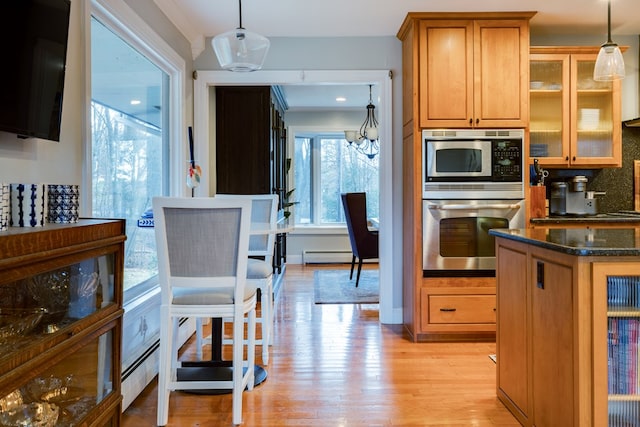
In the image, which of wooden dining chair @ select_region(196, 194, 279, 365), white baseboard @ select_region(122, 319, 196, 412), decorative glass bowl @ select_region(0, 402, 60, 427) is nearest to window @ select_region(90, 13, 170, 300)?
white baseboard @ select_region(122, 319, 196, 412)

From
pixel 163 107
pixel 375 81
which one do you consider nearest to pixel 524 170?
pixel 375 81

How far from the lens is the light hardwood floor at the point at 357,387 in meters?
2.32

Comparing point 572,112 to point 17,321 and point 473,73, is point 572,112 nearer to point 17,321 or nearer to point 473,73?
point 473,73

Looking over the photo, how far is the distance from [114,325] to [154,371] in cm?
126

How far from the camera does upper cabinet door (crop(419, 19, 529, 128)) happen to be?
3.49 m

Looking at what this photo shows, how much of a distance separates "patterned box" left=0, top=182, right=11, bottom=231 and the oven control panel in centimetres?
305

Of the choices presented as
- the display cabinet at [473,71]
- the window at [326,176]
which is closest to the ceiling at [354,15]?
the display cabinet at [473,71]

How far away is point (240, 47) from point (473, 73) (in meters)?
1.86

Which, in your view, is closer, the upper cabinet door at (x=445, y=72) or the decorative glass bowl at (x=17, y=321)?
the decorative glass bowl at (x=17, y=321)

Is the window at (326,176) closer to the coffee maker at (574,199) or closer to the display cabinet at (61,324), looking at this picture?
the coffee maker at (574,199)

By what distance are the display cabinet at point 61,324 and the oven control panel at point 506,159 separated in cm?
271

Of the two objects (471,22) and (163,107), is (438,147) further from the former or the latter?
(163,107)

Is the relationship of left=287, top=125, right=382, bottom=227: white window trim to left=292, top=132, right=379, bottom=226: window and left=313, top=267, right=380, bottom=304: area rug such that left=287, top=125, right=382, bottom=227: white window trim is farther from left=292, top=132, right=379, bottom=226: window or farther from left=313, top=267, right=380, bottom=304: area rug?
left=313, top=267, right=380, bottom=304: area rug

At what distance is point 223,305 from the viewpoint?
2270mm
